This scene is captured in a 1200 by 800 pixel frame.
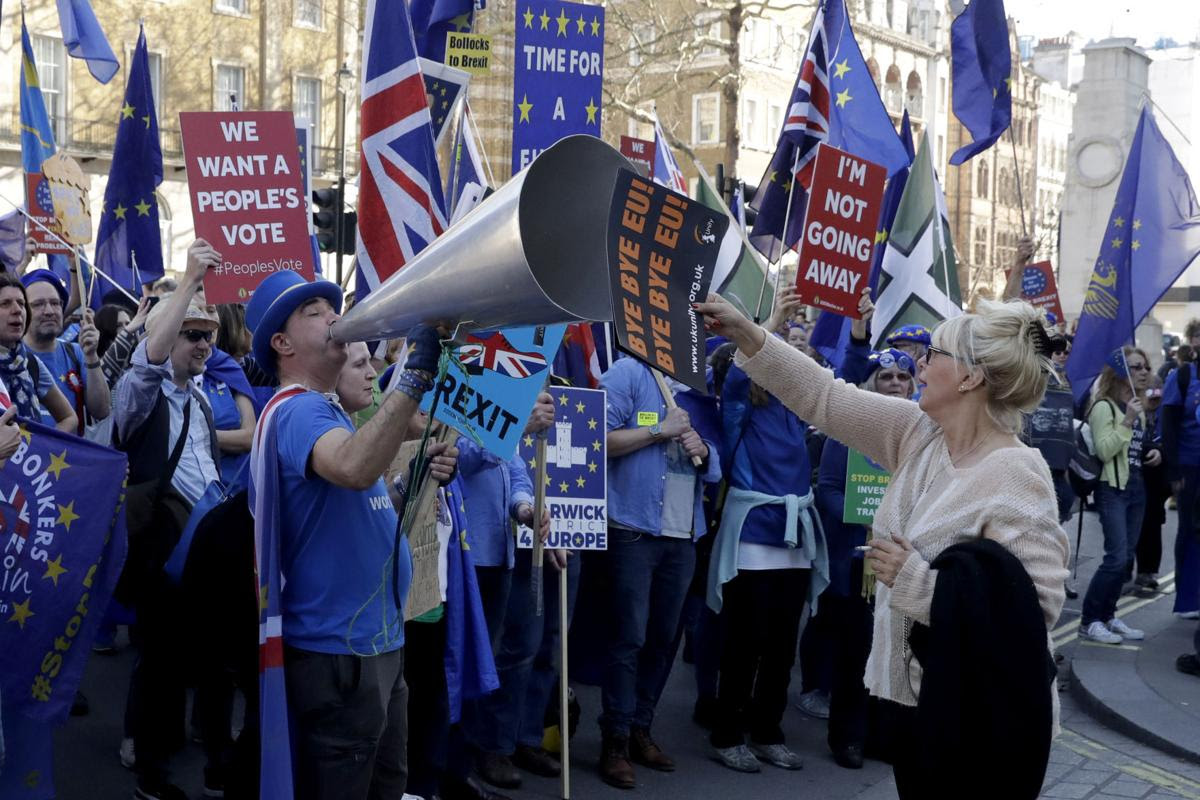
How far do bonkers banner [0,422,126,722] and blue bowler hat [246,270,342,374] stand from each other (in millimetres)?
1260

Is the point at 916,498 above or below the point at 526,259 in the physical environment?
below

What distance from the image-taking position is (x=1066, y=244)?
82.7ft

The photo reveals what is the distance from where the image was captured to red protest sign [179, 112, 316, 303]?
653 centimetres

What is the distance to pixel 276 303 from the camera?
3875 mm

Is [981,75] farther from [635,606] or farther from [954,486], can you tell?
[954,486]

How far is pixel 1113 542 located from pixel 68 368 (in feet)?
21.8

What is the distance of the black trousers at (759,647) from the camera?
670 cm

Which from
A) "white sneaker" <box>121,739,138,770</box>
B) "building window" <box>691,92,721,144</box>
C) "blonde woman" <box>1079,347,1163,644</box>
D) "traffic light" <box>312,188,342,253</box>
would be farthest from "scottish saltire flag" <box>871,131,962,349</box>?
"building window" <box>691,92,721,144</box>

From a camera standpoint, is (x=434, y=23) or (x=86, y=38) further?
(x=86, y=38)

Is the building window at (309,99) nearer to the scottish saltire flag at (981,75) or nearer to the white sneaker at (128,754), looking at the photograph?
the scottish saltire flag at (981,75)

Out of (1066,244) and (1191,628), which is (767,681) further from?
(1066,244)

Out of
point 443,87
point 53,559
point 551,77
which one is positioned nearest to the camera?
point 53,559

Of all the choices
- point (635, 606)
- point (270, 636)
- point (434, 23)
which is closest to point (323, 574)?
point (270, 636)

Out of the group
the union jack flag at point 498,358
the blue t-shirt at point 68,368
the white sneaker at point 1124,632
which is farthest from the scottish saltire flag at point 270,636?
the white sneaker at point 1124,632
